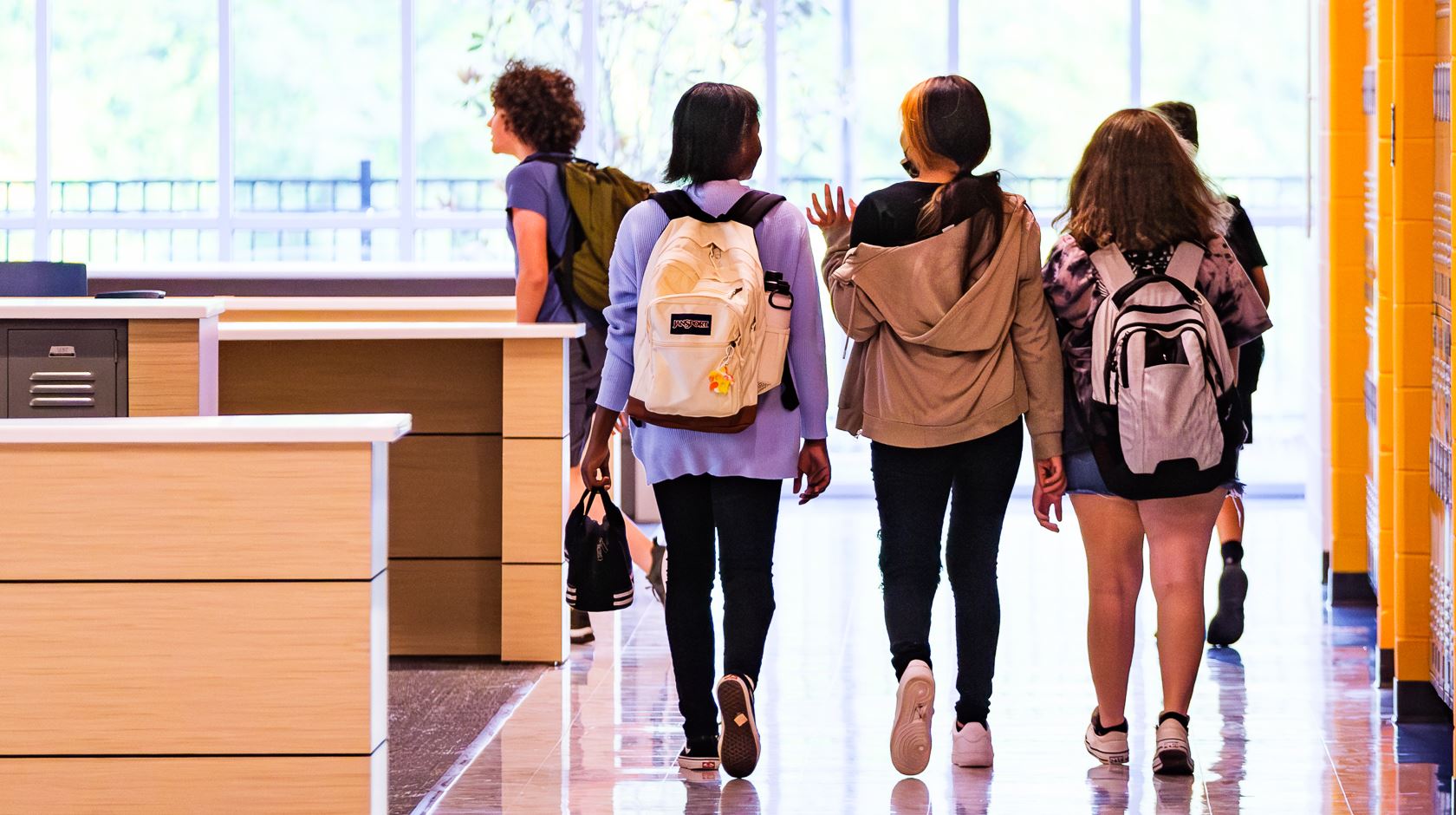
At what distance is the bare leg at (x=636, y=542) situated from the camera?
18.1ft

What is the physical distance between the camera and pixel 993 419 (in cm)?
374

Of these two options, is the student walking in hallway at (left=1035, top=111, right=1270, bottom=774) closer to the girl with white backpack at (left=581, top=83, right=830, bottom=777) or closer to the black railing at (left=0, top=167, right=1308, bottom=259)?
the girl with white backpack at (left=581, top=83, right=830, bottom=777)

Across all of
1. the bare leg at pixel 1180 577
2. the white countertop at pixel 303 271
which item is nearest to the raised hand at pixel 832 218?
the bare leg at pixel 1180 577

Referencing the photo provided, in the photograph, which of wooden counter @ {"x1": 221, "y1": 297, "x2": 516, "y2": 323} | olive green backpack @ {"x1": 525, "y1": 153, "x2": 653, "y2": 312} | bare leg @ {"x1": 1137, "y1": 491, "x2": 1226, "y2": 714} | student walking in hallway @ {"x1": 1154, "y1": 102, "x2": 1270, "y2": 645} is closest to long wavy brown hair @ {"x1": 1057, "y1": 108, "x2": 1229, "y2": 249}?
student walking in hallway @ {"x1": 1154, "y1": 102, "x2": 1270, "y2": 645}

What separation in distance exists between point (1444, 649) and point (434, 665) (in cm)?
260

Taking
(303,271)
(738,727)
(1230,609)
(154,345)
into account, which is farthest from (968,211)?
(303,271)

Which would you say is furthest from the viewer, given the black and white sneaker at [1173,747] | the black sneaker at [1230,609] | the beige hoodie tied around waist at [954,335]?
the black sneaker at [1230,609]

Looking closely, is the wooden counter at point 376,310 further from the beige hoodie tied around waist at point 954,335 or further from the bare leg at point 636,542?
the beige hoodie tied around waist at point 954,335

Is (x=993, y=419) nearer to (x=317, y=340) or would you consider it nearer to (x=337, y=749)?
(x=337, y=749)

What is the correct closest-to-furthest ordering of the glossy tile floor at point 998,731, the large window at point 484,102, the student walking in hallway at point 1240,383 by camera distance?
the glossy tile floor at point 998,731
the student walking in hallway at point 1240,383
the large window at point 484,102

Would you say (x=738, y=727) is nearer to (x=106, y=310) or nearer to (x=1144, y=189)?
(x=1144, y=189)

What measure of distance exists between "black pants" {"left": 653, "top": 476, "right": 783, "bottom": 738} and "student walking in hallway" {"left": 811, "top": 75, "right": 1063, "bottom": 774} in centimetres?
24

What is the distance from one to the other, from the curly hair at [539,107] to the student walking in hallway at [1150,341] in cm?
186

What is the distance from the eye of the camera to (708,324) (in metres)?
3.62
